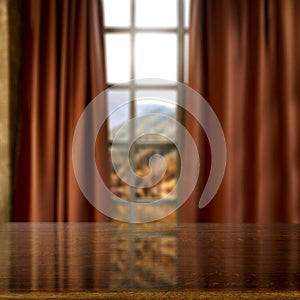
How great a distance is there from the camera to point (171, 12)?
3.21 meters

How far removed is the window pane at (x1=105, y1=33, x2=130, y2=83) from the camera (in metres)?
3.12

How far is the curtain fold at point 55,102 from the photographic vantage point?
2.73 metres

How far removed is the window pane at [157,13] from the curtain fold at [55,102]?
18.2 inches

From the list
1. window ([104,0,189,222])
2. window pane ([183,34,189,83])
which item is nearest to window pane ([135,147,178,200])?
window ([104,0,189,222])

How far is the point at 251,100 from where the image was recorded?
280 cm

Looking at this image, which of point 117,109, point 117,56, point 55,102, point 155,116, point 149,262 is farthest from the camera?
point 117,56

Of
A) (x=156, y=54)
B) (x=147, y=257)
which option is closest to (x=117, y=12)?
(x=156, y=54)

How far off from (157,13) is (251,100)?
0.90 metres

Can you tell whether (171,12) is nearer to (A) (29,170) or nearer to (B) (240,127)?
(B) (240,127)

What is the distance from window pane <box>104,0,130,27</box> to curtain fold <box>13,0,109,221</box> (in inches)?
Answer: 14.9

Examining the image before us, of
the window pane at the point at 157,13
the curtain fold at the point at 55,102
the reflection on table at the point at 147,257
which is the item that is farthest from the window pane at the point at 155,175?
the reflection on table at the point at 147,257

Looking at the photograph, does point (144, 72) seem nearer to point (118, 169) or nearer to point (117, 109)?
point (117, 109)

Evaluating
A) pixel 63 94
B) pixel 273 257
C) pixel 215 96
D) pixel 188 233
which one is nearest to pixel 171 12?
pixel 215 96

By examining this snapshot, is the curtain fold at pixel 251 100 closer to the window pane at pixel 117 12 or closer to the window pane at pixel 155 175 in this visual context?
the window pane at pixel 155 175
